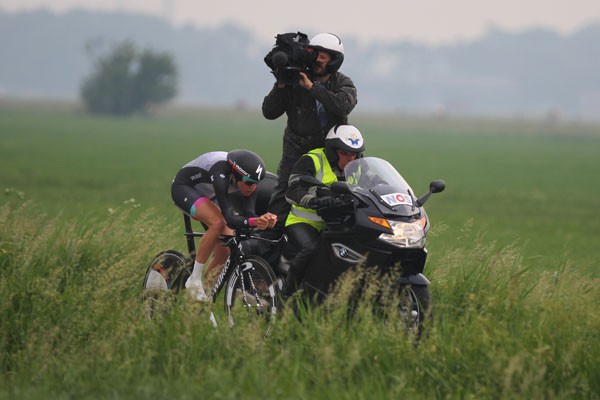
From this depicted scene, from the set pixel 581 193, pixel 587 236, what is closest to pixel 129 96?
pixel 581 193

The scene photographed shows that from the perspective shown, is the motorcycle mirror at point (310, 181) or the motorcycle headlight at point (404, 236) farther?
the motorcycle mirror at point (310, 181)

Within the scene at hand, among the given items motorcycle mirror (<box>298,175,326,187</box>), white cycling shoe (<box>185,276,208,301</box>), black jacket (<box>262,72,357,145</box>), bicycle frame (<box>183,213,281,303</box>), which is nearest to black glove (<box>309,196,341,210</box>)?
motorcycle mirror (<box>298,175,326,187</box>)

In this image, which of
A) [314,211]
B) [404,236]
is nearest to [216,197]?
[314,211]

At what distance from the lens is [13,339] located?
7.55m

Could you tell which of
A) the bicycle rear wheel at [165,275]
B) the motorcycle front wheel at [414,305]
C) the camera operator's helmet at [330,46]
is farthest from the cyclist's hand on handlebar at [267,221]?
the camera operator's helmet at [330,46]

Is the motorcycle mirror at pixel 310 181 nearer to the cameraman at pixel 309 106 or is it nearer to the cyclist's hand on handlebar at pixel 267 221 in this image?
the cyclist's hand on handlebar at pixel 267 221

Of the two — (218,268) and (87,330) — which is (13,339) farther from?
(218,268)

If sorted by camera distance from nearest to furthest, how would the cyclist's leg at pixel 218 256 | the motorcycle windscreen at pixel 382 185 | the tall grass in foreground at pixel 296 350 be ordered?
the tall grass in foreground at pixel 296 350
the motorcycle windscreen at pixel 382 185
the cyclist's leg at pixel 218 256

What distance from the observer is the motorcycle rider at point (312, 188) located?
25.0 ft

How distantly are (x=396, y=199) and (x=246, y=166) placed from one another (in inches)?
52.2

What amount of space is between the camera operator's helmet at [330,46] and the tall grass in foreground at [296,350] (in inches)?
82.9

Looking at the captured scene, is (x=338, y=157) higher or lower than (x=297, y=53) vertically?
lower

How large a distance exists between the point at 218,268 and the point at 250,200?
639 mm

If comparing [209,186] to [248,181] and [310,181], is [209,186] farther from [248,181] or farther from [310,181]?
[310,181]
